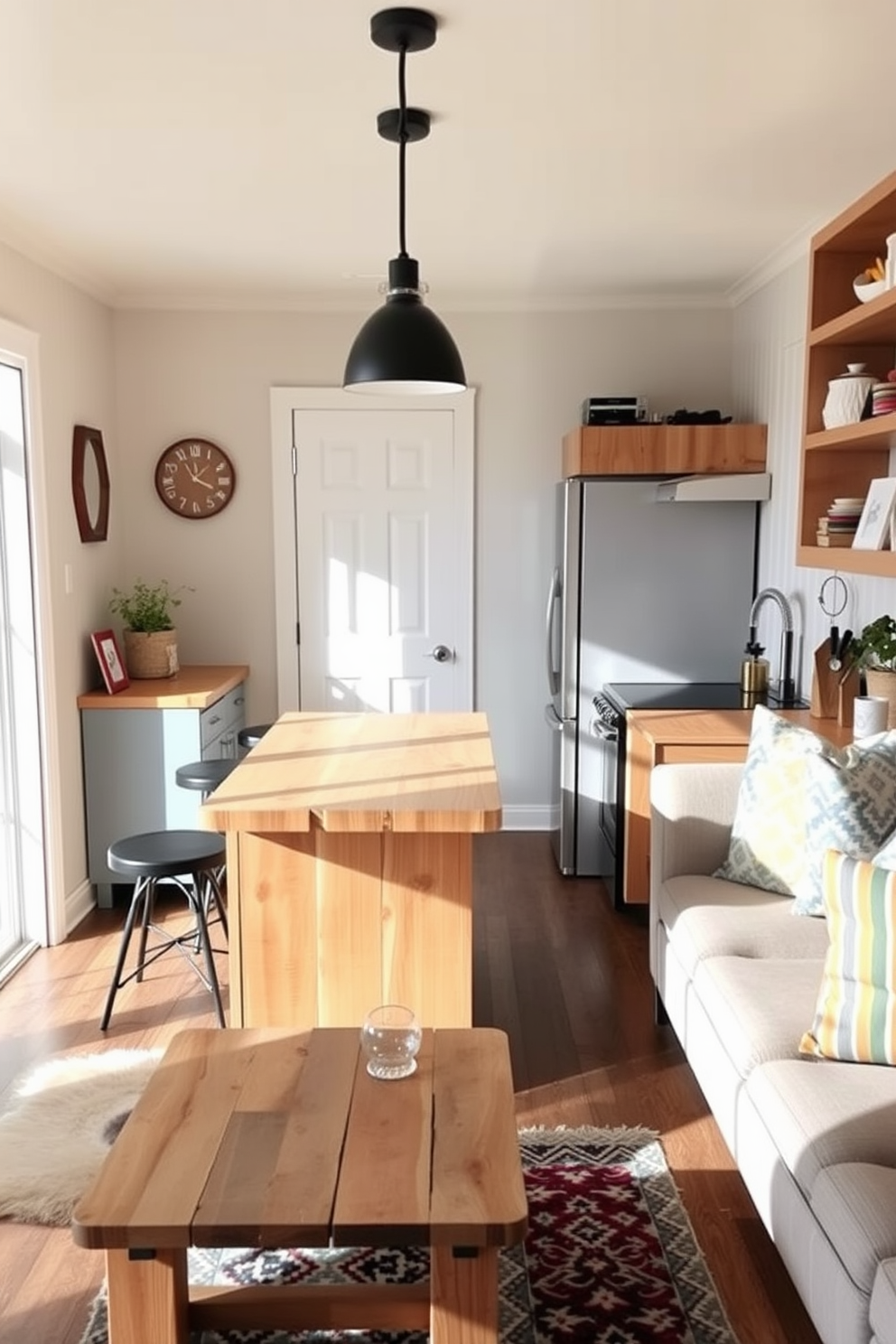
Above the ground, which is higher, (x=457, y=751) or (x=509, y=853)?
(x=457, y=751)

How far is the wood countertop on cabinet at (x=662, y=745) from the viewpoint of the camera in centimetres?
381

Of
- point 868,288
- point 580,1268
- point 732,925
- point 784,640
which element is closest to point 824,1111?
point 580,1268

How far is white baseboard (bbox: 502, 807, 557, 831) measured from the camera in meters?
5.54

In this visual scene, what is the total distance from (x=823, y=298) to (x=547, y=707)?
2244 millimetres

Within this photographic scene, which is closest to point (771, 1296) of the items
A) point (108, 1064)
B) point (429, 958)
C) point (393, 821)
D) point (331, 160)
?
point (429, 958)

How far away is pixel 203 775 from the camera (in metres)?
4.18

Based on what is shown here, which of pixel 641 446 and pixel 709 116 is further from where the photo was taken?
pixel 641 446

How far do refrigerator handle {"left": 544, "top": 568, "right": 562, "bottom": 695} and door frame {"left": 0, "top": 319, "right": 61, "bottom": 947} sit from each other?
2038 millimetres

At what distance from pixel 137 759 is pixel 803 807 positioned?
262cm

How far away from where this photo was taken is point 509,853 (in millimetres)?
5215

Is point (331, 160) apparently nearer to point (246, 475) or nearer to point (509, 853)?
point (246, 475)

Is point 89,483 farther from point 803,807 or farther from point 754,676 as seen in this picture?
point 803,807

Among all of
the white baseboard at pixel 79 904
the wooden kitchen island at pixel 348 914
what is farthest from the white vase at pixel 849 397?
the white baseboard at pixel 79 904

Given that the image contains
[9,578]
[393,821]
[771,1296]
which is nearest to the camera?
[771,1296]
